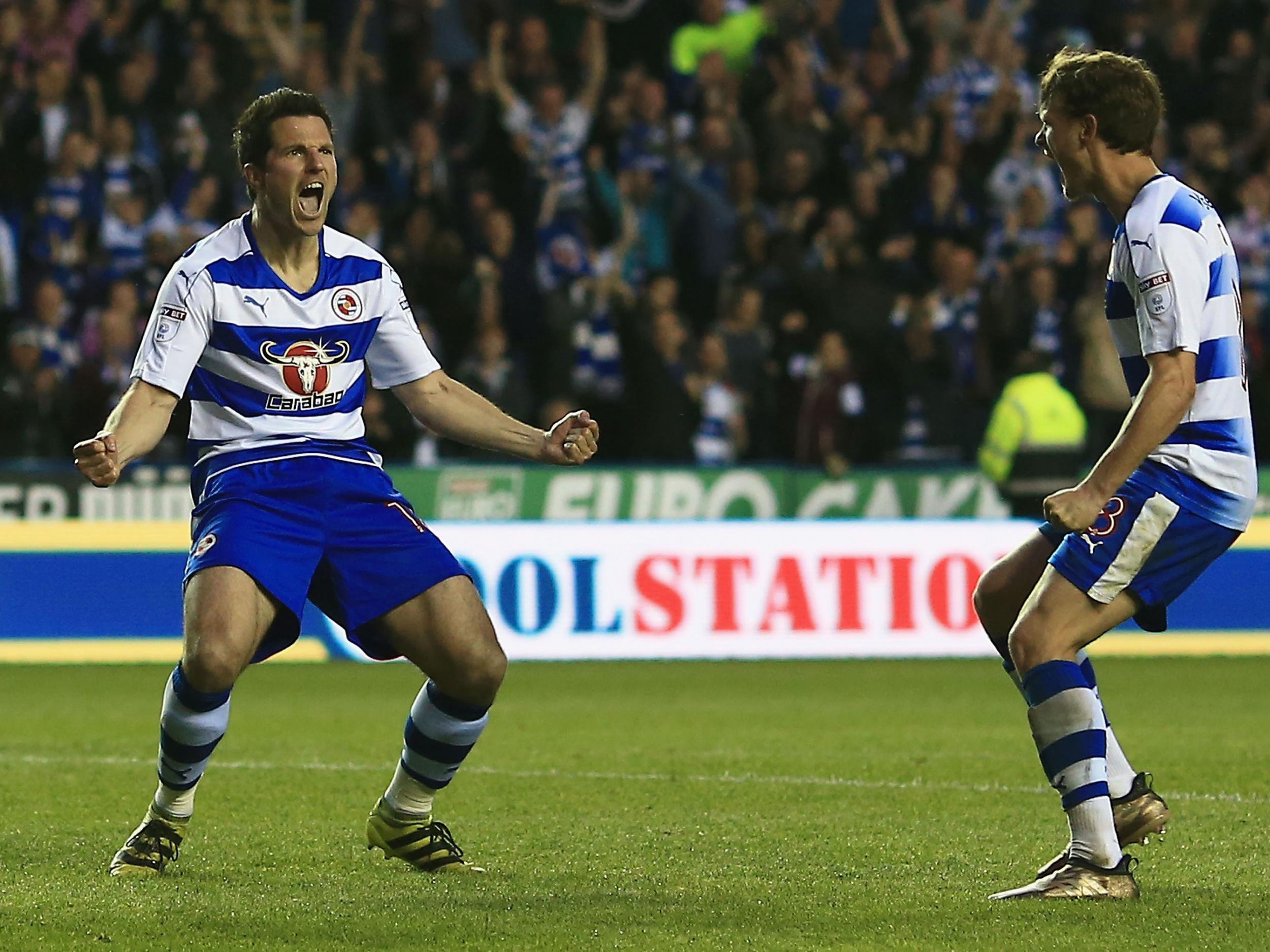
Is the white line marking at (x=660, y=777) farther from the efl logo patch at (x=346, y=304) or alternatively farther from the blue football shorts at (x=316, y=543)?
the efl logo patch at (x=346, y=304)

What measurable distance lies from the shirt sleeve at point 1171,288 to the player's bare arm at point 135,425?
253 cm

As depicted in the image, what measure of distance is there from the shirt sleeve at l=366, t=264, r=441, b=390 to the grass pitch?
1396mm

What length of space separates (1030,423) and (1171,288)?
9.78m

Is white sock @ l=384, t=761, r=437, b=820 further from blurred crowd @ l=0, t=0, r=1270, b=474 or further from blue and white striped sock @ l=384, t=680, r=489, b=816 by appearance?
blurred crowd @ l=0, t=0, r=1270, b=474

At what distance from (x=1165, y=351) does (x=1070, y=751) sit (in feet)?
3.37

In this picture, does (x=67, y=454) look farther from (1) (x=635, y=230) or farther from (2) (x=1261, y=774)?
(2) (x=1261, y=774)

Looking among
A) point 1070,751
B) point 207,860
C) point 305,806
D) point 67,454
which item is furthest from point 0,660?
point 1070,751

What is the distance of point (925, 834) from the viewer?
22.3ft

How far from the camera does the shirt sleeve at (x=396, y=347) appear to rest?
20.3 feet

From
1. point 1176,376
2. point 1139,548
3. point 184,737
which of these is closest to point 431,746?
point 184,737

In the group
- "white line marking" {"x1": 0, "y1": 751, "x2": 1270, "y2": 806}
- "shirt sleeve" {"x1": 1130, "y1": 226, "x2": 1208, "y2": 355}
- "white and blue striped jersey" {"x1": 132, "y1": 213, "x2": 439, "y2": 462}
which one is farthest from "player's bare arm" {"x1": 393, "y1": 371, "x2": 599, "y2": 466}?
"white line marking" {"x1": 0, "y1": 751, "x2": 1270, "y2": 806}

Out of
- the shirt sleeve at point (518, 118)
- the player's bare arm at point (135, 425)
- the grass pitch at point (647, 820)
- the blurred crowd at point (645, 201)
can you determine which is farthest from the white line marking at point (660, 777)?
the shirt sleeve at point (518, 118)

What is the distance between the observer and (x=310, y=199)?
5.89 meters

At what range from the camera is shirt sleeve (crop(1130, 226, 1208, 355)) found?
17.3 ft
